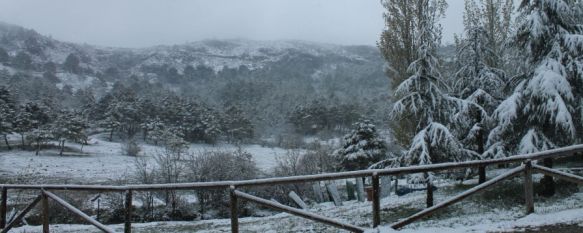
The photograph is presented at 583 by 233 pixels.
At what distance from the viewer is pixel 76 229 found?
11938 mm

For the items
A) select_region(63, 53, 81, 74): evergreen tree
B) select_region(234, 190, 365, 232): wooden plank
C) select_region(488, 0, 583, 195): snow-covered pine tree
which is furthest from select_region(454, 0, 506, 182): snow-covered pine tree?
select_region(63, 53, 81, 74): evergreen tree

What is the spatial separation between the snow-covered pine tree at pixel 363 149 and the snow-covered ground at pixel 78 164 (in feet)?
28.3

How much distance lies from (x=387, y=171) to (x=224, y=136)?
72253 millimetres

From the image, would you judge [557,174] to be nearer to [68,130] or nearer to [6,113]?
[68,130]

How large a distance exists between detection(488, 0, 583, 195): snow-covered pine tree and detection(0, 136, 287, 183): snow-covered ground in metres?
26.6

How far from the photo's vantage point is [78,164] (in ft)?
163

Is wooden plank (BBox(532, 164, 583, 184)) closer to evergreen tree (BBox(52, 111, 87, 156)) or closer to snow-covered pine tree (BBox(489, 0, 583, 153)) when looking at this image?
snow-covered pine tree (BBox(489, 0, 583, 153))

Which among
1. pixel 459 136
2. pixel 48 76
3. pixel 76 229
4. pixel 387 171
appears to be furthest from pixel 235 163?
pixel 48 76

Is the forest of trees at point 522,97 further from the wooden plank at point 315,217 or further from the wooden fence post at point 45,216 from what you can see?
the wooden fence post at point 45,216

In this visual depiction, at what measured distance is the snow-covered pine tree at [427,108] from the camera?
41.1 feet

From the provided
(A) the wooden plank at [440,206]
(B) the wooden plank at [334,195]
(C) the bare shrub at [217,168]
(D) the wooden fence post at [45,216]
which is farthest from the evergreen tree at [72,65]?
(A) the wooden plank at [440,206]

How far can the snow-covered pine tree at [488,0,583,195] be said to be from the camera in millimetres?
11906

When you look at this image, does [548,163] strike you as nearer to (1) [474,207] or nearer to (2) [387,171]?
(1) [474,207]

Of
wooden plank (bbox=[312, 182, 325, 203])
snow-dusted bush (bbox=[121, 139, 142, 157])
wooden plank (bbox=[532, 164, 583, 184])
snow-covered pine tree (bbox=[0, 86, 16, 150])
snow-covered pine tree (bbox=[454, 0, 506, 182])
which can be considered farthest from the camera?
snow-dusted bush (bbox=[121, 139, 142, 157])
